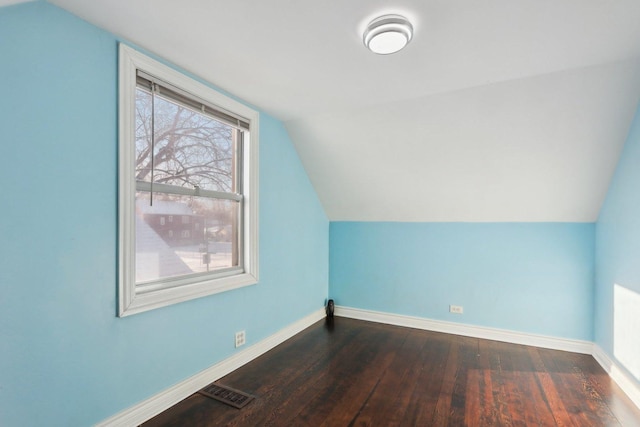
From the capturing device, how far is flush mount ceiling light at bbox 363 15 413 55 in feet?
5.32

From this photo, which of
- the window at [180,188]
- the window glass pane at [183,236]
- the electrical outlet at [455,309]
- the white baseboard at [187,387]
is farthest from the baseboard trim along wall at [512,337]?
the window glass pane at [183,236]

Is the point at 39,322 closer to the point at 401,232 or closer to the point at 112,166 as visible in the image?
the point at 112,166

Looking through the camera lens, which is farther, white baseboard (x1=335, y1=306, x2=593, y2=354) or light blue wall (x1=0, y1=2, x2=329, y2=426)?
white baseboard (x1=335, y1=306, x2=593, y2=354)

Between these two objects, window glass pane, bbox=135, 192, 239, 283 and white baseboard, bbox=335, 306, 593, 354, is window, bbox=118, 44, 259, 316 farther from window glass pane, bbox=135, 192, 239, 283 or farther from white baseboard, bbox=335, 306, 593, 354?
white baseboard, bbox=335, 306, 593, 354

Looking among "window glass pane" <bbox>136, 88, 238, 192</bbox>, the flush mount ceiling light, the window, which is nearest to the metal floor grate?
the window

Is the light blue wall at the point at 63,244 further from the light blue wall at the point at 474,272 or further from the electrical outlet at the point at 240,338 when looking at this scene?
the light blue wall at the point at 474,272

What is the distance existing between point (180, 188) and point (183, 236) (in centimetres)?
35

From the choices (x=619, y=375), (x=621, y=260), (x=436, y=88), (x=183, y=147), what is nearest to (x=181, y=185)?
(x=183, y=147)

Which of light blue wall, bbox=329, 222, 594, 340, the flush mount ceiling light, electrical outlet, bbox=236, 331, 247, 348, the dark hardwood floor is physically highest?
the flush mount ceiling light

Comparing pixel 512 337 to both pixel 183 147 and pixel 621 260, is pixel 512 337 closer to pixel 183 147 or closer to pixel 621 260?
pixel 621 260

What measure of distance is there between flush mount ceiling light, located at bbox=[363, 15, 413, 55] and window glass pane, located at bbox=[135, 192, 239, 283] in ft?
5.37

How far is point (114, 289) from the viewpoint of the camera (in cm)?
178

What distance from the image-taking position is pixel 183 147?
228 cm

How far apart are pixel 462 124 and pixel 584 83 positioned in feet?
2.61
